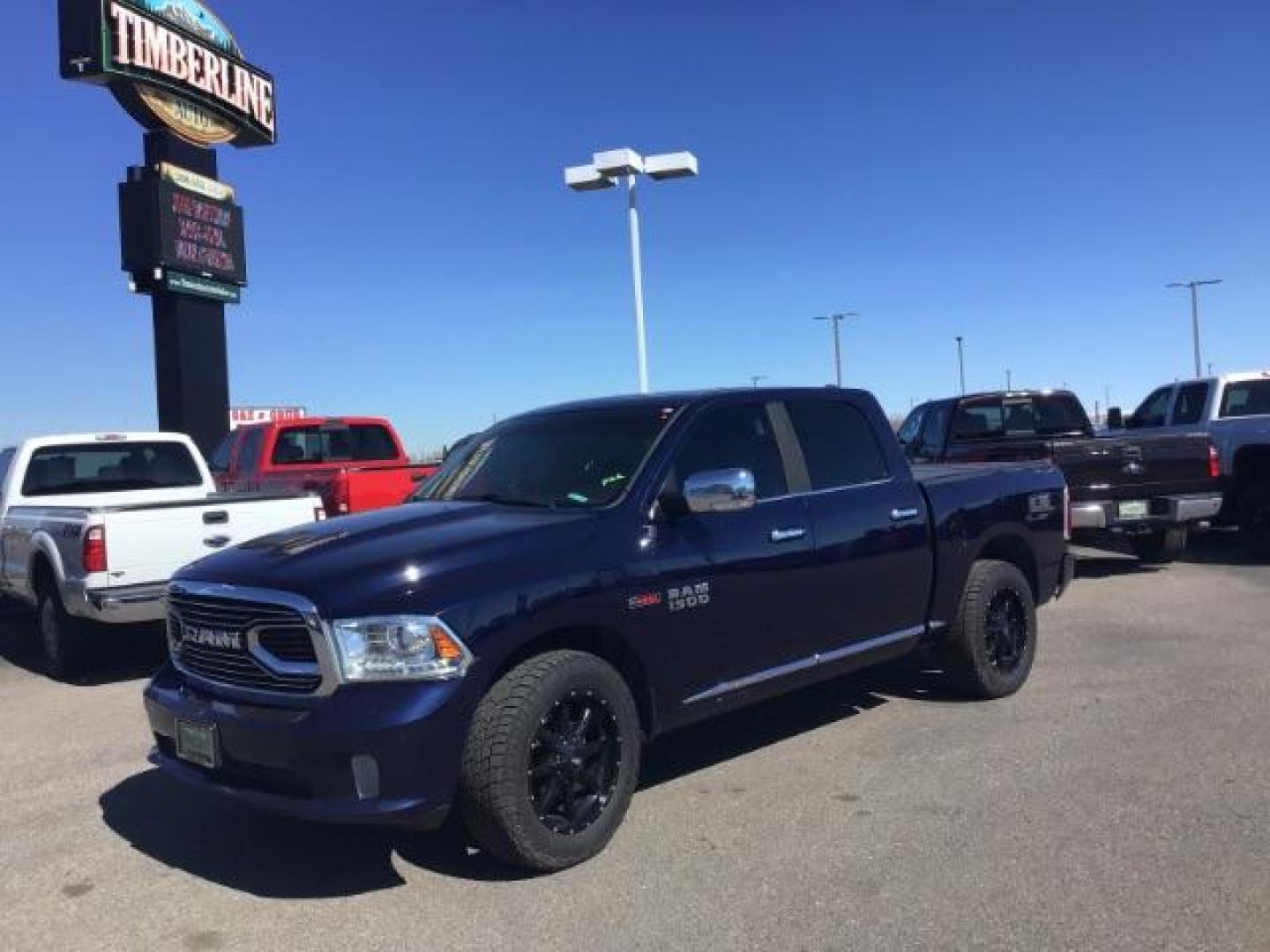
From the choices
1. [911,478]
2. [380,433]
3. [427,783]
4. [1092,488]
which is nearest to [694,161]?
[380,433]

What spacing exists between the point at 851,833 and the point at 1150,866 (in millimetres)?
1111

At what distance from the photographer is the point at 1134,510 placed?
10852mm

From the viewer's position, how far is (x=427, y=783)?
382cm

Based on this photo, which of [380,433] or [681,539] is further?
[380,433]

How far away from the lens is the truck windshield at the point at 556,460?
489 centimetres

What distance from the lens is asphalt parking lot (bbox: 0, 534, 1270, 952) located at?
3.69 meters

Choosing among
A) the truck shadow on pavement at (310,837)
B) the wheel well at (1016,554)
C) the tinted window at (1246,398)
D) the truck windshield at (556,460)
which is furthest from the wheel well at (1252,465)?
the truck windshield at (556,460)

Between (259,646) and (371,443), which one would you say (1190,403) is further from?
(259,646)

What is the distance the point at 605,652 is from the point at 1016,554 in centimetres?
358

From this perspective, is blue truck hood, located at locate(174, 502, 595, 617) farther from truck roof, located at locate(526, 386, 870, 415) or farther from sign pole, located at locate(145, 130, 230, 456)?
sign pole, located at locate(145, 130, 230, 456)

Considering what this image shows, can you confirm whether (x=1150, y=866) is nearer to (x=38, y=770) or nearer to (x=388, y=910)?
(x=388, y=910)

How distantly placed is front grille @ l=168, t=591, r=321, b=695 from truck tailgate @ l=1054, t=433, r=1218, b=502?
8.56m

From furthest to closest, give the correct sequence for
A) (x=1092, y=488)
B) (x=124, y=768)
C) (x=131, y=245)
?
(x=131, y=245), (x=1092, y=488), (x=124, y=768)

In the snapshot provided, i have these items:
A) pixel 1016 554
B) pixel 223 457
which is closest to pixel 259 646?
pixel 1016 554
